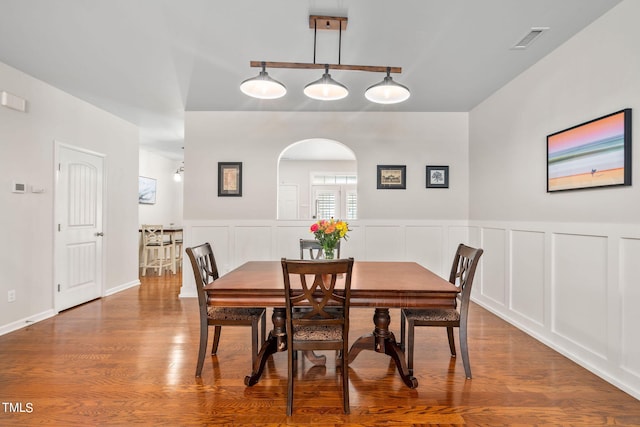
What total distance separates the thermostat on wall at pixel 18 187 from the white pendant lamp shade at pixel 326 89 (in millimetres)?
3062

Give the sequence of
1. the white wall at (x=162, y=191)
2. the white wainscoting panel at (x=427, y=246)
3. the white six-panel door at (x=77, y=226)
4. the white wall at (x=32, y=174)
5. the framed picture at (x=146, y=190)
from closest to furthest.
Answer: the white wall at (x=32, y=174)
the white six-panel door at (x=77, y=226)
the white wainscoting panel at (x=427, y=246)
the framed picture at (x=146, y=190)
the white wall at (x=162, y=191)

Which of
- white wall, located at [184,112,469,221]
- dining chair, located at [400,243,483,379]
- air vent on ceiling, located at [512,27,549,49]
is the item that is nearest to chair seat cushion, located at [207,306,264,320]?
dining chair, located at [400,243,483,379]

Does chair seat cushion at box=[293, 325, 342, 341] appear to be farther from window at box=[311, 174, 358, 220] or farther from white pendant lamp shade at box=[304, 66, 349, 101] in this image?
window at box=[311, 174, 358, 220]

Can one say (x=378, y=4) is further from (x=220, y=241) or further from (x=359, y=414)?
(x=220, y=241)

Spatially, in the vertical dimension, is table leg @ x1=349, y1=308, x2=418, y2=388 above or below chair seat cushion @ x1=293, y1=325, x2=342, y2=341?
below

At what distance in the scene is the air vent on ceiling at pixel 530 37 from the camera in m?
2.46

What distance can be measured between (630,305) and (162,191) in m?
8.16

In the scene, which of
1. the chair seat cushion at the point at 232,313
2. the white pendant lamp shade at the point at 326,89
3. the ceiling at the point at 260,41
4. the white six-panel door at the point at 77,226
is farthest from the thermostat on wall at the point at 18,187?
the white pendant lamp shade at the point at 326,89

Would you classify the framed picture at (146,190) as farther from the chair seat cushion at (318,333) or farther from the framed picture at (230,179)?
the chair seat cushion at (318,333)

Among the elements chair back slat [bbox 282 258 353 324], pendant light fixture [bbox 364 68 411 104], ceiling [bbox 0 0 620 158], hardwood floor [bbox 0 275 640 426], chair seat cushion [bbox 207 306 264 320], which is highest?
ceiling [bbox 0 0 620 158]

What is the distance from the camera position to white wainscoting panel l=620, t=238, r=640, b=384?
205 cm

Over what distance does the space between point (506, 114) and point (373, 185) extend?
5.69 feet

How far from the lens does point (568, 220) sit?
263 cm

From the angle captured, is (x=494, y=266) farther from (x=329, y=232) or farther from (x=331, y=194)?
(x=331, y=194)
